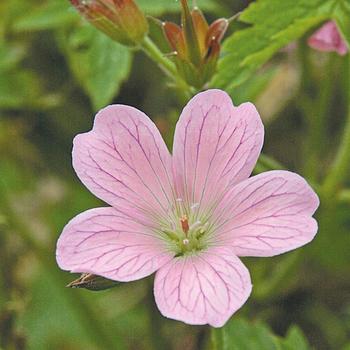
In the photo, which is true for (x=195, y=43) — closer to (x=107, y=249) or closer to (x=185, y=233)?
(x=185, y=233)

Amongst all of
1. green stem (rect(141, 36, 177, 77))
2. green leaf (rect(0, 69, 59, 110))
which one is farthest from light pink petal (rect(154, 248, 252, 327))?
green leaf (rect(0, 69, 59, 110))

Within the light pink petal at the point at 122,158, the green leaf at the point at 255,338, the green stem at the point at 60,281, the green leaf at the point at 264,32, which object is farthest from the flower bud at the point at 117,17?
the green stem at the point at 60,281

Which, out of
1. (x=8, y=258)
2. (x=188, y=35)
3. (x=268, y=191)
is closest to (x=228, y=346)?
(x=268, y=191)

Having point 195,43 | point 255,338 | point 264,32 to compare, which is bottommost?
point 255,338

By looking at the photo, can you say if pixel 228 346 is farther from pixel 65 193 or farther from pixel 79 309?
pixel 65 193

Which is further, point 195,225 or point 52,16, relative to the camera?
point 52,16

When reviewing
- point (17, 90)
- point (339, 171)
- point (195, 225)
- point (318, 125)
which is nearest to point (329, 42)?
point (339, 171)
